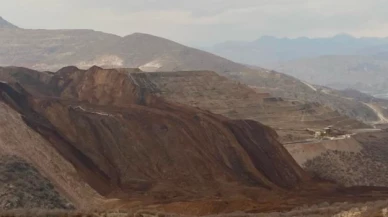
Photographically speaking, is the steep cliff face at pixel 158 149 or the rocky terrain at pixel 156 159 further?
the steep cliff face at pixel 158 149

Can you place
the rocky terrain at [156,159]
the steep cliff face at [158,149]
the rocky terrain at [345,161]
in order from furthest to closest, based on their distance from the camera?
the rocky terrain at [345,161] < the steep cliff face at [158,149] < the rocky terrain at [156,159]

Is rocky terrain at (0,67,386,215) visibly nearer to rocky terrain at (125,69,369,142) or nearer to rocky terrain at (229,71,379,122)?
rocky terrain at (125,69,369,142)

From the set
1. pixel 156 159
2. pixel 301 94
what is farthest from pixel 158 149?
pixel 301 94

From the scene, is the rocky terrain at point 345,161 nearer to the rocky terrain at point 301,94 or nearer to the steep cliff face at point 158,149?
the steep cliff face at point 158,149

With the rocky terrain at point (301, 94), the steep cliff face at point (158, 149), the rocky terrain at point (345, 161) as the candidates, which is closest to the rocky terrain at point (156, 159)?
the steep cliff face at point (158, 149)

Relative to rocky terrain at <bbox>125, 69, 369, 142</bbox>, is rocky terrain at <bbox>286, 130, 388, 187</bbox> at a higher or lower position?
lower

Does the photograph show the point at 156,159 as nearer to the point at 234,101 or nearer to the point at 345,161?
the point at 345,161

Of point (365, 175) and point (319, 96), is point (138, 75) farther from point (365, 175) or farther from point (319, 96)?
point (319, 96)

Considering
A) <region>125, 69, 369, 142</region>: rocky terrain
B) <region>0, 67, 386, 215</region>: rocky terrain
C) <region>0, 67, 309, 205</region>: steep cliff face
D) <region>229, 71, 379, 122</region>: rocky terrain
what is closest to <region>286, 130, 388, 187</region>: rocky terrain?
<region>0, 67, 386, 215</region>: rocky terrain
